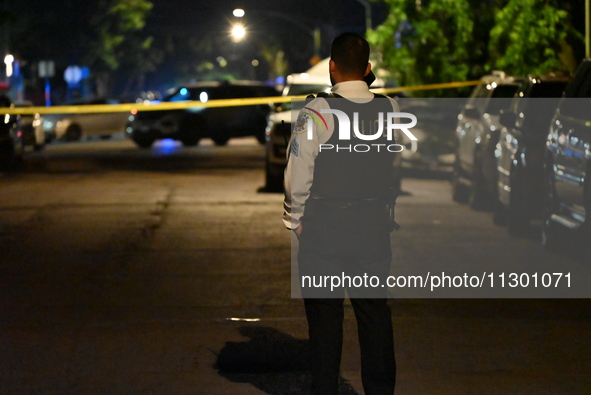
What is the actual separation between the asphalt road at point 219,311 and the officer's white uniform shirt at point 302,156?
127 cm

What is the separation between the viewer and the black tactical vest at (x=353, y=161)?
4762 millimetres

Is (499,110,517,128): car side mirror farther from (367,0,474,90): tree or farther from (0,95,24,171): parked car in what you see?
(0,95,24,171): parked car

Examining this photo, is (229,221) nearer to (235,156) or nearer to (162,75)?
(235,156)

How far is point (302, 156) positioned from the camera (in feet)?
15.4

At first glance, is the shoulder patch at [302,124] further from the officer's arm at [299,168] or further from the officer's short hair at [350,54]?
the officer's short hair at [350,54]

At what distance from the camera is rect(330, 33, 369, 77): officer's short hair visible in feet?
15.7

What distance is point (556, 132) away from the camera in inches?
397

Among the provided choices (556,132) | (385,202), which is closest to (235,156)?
(556,132)

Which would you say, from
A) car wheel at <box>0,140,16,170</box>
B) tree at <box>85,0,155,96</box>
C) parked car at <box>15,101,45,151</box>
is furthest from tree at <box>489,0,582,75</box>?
tree at <box>85,0,155,96</box>

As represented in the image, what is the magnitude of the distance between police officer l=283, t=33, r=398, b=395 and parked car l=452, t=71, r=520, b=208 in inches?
332

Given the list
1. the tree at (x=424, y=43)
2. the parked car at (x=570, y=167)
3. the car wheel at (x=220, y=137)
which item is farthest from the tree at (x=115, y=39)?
the parked car at (x=570, y=167)

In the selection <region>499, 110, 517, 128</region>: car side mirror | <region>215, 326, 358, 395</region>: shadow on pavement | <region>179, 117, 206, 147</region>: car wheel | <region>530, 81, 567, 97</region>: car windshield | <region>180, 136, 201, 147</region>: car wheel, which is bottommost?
<region>180, 136, 201, 147</region>: car wheel

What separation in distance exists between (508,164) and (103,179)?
8.45 metres

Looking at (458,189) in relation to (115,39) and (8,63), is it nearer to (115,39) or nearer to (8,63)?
(8,63)
